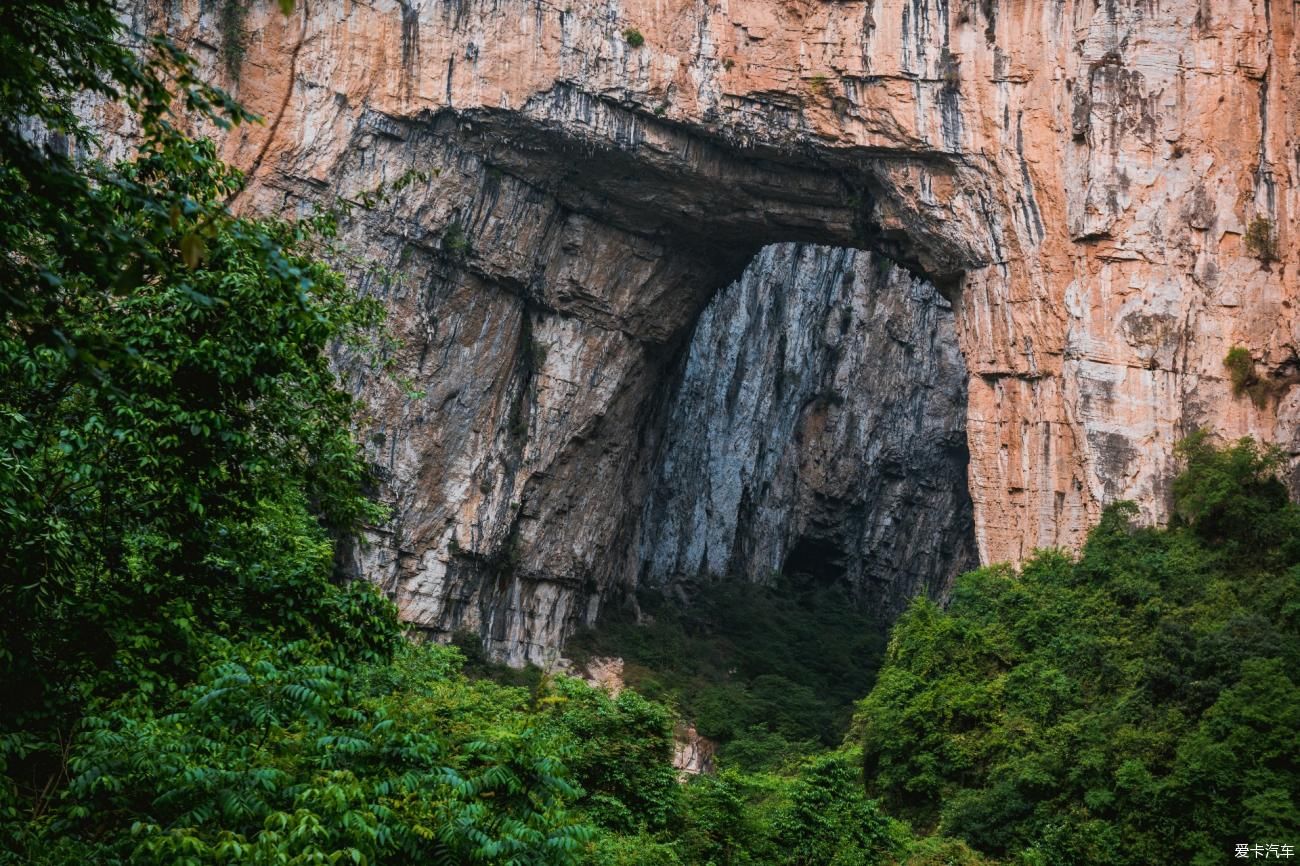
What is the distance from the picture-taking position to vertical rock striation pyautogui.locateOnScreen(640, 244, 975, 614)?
33812 mm

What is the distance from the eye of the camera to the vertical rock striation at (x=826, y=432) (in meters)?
33.8

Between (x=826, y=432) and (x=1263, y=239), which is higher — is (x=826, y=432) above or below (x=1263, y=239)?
above

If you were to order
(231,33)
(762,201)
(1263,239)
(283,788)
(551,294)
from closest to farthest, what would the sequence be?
(283,788) → (1263,239) → (231,33) → (762,201) → (551,294)

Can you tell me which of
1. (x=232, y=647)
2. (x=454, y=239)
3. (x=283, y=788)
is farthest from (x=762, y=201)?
(x=283, y=788)

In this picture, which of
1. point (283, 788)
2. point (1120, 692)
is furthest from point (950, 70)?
point (283, 788)

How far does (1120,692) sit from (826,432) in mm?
19801

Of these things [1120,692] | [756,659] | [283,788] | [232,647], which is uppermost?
[756,659]

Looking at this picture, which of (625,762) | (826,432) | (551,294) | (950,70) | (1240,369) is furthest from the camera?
(826,432)

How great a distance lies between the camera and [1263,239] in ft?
67.9

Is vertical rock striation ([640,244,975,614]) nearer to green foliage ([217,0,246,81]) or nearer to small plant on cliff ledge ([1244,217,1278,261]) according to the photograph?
green foliage ([217,0,246,81])

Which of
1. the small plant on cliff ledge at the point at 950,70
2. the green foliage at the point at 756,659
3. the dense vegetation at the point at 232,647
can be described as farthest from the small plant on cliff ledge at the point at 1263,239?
the green foliage at the point at 756,659

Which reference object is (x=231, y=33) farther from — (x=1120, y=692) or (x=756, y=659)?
(x=1120, y=692)

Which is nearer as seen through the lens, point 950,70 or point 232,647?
point 232,647

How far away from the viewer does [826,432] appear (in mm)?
36344
